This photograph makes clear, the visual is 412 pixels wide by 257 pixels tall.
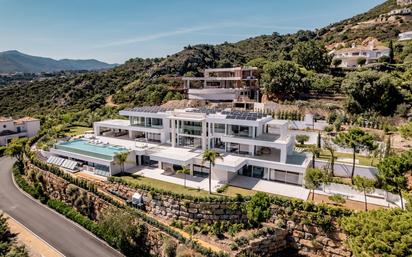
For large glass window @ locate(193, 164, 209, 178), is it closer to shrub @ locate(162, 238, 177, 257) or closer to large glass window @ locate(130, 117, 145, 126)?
shrub @ locate(162, 238, 177, 257)

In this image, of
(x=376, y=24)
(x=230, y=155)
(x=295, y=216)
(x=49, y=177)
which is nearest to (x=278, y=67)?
(x=230, y=155)

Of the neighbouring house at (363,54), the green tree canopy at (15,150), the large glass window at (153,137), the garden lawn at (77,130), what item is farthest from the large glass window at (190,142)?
the neighbouring house at (363,54)

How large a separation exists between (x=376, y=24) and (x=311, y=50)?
60074mm

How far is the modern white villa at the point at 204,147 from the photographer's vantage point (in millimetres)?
32869

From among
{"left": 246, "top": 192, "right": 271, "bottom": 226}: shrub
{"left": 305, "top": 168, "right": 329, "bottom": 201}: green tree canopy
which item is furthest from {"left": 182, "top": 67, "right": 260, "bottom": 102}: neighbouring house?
{"left": 246, "top": 192, "right": 271, "bottom": 226}: shrub

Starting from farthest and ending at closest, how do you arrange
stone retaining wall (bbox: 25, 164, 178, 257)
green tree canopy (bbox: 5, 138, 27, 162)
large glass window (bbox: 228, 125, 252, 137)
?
green tree canopy (bbox: 5, 138, 27, 162)
large glass window (bbox: 228, 125, 252, 137)
stone retaining wall (bbox: 25, 164, 178, 257)

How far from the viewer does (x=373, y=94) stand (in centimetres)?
4959

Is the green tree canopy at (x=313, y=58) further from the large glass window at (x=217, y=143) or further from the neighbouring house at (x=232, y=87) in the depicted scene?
the large glass window at (x=217, y=143)

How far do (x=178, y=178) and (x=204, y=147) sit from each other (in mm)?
6984

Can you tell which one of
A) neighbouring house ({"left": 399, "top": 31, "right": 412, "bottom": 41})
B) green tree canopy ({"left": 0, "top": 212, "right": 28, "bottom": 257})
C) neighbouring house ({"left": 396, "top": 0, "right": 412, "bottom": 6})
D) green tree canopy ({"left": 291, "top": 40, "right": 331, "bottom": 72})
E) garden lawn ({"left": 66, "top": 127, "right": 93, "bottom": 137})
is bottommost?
green tree canopy ({"left": 0, "top": 212, "right": 28, "bottom": 257})

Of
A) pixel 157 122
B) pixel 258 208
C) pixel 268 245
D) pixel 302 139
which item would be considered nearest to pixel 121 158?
pixel 157 122

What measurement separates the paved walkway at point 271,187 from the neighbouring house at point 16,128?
5475 centimetres

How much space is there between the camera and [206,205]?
28.0m

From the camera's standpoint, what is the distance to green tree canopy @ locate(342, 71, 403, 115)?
161 feet
